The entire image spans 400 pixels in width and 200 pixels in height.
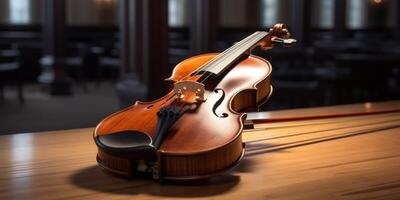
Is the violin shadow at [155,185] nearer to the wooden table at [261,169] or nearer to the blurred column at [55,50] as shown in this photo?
the wooden table at [261,169]

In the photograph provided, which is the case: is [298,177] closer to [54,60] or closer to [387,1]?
[54,60]

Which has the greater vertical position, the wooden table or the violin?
the violin

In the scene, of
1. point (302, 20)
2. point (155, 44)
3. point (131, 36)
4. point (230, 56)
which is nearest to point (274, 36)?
point (230, 56)

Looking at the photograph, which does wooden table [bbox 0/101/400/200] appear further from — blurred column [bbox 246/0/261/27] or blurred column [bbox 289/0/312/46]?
blurred column [bbox 246/0/261/27]

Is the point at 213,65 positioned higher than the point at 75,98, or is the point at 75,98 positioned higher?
the point at 213,65

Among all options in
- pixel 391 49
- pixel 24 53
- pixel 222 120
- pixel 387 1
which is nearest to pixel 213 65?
pixel 222 120

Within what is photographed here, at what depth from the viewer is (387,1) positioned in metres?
16.2

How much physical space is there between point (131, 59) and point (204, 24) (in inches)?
61.0

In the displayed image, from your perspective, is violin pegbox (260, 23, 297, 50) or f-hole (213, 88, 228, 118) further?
violin pegbox (260, 23, 297, 50)

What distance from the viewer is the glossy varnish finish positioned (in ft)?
4.60

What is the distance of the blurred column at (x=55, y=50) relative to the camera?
8.03 metres

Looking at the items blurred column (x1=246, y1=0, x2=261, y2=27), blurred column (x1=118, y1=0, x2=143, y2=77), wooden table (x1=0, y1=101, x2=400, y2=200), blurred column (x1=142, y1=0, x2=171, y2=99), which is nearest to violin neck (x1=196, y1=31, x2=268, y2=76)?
wooden table (x1=0, y1=101, x2=400, y2=200)

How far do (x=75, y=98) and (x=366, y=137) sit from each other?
6.19 m

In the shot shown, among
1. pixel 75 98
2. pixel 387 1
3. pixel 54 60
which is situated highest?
pixel 387 1
